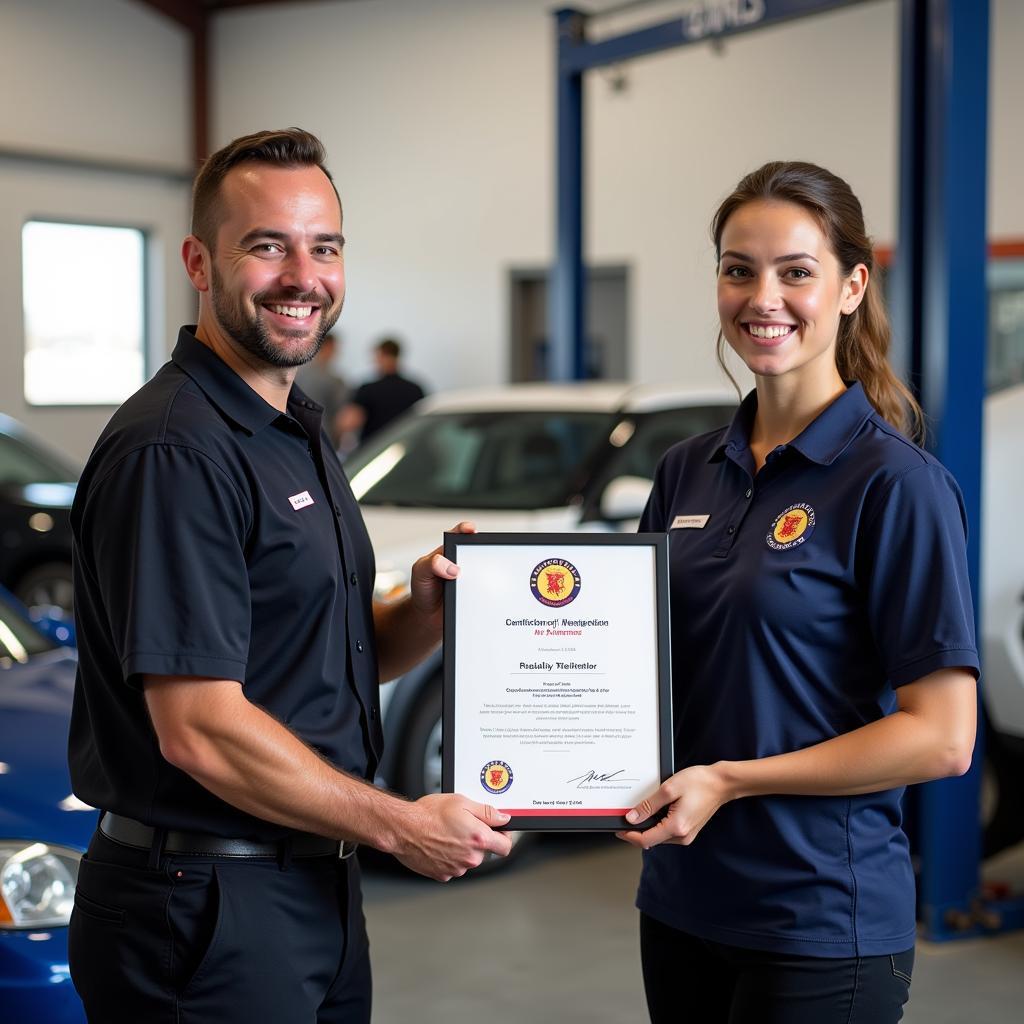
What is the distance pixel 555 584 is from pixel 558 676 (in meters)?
0.14

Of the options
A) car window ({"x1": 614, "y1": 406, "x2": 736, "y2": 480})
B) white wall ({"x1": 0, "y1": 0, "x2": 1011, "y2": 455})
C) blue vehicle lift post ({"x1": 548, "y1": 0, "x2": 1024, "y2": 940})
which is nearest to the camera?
blue vehicle lift post ({"x1": 548, "y1": 0, "x2": 1024, "y2": 940})

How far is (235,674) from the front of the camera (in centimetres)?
195

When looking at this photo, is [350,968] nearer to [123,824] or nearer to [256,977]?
[256,977]

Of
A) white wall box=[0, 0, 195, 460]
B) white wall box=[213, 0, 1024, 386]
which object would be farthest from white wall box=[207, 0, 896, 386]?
white wall box=[0, 0, 195, 460]

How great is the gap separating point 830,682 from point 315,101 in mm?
13940

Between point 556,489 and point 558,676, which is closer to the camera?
point 558,676

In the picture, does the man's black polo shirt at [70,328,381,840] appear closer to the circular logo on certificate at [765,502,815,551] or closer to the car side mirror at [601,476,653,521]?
the circular logo on certificate at [765,502,815,551]

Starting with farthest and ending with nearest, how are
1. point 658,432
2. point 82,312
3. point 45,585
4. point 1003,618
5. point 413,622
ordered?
point 82,312
point 45,585
point 658,432
point 1003,618
point 413,622

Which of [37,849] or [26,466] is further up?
[26,466]

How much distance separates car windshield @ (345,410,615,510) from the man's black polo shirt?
3351 millimetres

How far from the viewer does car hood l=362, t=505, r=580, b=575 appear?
4996mm

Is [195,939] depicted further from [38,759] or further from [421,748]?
[421,748]

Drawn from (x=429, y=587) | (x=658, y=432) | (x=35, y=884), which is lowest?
(x=35, y=884)

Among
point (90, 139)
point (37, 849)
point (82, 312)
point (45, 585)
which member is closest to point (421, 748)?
point (37, 849)
